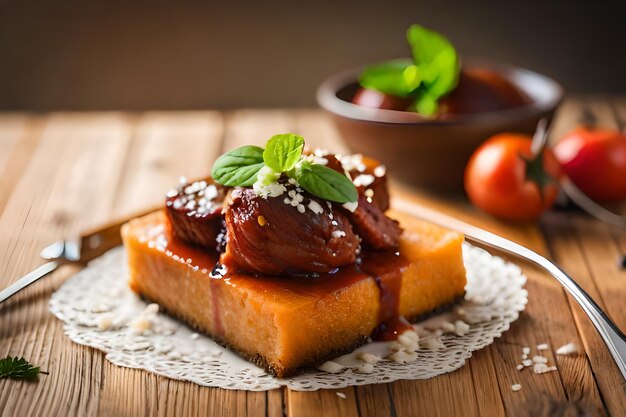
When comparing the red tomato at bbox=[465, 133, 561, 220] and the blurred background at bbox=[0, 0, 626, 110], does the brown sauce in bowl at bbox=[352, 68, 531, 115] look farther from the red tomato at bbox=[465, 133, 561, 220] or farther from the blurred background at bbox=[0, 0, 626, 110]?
the blurred background at bbox=[0, 0, 626, 110]

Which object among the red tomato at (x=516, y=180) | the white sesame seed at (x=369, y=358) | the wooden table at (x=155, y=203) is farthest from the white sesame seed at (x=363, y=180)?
the red tomato at (x=516, y=180)

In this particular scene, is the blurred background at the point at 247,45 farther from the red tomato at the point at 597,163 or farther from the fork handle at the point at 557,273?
the fork handle at the point at 557,273

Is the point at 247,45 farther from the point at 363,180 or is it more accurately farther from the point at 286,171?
the point at 286,171

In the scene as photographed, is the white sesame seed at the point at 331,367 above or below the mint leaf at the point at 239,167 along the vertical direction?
below

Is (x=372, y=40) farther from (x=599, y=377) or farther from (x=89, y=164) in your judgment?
(x=599, y=377)

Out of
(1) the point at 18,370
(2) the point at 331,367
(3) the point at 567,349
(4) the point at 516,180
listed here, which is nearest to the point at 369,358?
(2) the point at 331,367

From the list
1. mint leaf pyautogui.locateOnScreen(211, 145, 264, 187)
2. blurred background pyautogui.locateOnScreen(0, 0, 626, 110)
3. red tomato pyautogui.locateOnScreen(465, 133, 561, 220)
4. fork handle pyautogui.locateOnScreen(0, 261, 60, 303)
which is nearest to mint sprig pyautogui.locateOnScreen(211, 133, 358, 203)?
mint leaf pyautogui.locateOnScreen(211, 145, 264, 187)

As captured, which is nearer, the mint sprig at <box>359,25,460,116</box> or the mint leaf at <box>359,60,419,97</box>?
the mint sprig at <box>359,25,460,116</box>
